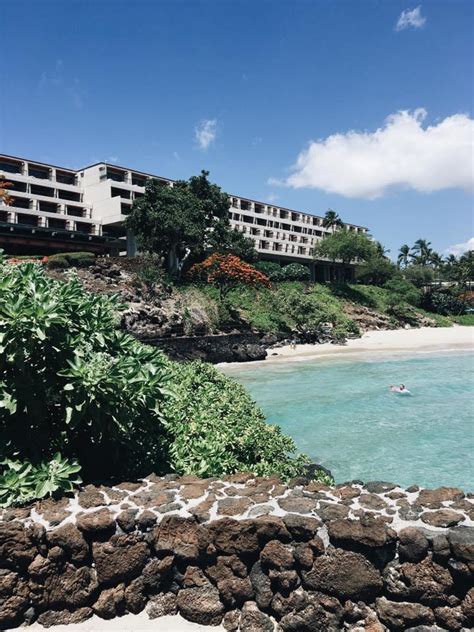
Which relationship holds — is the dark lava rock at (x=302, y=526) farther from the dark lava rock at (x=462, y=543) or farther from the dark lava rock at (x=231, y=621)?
the dark lava rock at (x=462, y=543)

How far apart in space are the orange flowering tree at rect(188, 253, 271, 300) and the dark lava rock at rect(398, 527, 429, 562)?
33.1 meters

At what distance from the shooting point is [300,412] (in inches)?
696

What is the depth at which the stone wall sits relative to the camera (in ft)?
14.4

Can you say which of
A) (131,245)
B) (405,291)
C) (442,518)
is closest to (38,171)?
(131,245)

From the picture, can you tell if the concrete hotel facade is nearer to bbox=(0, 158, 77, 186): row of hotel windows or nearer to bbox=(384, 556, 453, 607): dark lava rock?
bbox=(0, 158, 77, 186): row of hotel windows

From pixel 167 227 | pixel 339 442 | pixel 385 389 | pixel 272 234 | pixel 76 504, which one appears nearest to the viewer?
pixel 76 504

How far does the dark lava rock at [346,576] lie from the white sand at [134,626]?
1.25 meters

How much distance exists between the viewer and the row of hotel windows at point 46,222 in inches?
1972

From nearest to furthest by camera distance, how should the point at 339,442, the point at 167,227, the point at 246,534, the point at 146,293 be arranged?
the point at 246,534, the point at 339,442, the point at 146,293, the point at 167,227

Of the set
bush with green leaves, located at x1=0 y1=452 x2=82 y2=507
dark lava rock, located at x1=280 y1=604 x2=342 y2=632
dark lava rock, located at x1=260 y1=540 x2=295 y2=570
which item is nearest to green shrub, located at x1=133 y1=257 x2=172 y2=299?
bush with green leaves, located at x1=0 y1=452 x2=82 y2=507

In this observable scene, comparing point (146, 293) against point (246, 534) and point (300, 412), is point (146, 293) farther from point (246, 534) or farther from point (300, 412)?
point (246, 534)

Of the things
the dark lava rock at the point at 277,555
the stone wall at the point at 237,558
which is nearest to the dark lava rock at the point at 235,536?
the stone wall at the point at 237,558

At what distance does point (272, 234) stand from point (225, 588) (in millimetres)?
72618

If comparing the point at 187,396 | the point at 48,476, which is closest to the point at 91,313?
the point at 48,476
